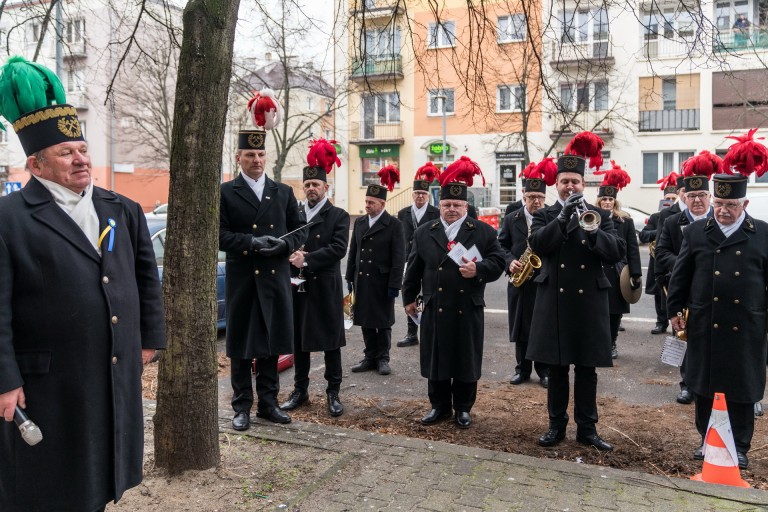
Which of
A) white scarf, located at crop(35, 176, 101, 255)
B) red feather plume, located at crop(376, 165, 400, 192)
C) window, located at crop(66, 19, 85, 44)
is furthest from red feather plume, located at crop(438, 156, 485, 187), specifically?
window, located at crop(66, 19, 85, 44)

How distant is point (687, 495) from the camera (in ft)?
13.6

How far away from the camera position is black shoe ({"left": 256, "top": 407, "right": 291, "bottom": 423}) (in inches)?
222

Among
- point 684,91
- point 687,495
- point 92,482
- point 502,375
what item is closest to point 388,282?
point 502,375

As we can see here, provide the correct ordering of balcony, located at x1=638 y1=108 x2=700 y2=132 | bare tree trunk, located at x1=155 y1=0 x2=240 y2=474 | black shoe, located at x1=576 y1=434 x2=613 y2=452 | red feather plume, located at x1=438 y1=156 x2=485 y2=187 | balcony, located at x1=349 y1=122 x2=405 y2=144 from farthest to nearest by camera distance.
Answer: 1. balcony, located at x1=349 y1=122 x2=405 y2=144
2. balcony, located at x1=638 y1=108 x2=700 y2=132
3. red feather plume, located at x1=438 y1=156 x2=485 y2=187
4. black shoe, located at x1=576 y1=434 x2=613 y2=452
5. bare tree trunk, located at x1=155 y1=0 x2=240 y2=474

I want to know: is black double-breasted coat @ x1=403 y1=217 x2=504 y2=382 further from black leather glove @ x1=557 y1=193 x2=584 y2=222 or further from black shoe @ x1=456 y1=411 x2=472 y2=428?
black leather glove @ x1=557 y1=193 x2=584 y2=222

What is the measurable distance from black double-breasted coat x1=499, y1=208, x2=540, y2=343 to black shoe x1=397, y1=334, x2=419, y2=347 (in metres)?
1.99

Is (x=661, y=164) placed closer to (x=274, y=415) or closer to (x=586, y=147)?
(x=586, y=147)

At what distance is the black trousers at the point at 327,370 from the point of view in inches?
258

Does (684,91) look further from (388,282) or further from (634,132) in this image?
(388,282)

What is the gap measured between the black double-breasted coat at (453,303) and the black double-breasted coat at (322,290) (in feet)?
3.15

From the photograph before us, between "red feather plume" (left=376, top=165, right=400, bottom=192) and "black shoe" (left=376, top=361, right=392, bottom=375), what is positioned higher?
"red feather plume" (left=376, top=165, right=400, bottom=192)

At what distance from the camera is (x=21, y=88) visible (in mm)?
3115

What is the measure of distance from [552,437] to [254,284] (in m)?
2.70

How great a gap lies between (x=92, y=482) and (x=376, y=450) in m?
2.25
